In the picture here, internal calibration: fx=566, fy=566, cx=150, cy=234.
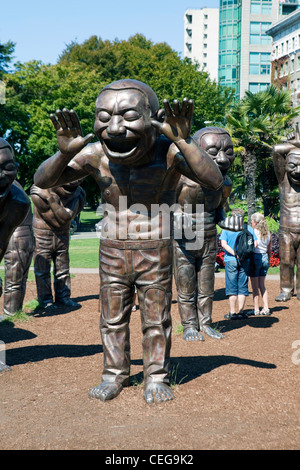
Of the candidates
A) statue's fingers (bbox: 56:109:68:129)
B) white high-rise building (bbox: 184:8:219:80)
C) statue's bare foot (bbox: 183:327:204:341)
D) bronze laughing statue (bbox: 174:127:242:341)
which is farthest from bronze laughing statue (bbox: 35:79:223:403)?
white high-rise building (bbox: 184:8:219:80)

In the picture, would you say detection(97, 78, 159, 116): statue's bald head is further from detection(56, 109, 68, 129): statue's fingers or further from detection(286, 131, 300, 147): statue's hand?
detection(286, 131, 300, 147): statue's hand

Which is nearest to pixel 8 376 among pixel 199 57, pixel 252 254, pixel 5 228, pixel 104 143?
pixel 5 228

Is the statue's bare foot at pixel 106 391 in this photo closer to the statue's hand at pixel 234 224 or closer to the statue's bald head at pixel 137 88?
the statue's bald head at pixel 137 88

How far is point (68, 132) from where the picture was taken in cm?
425

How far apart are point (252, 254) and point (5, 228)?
4234 millimetres

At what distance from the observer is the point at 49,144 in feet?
97.6

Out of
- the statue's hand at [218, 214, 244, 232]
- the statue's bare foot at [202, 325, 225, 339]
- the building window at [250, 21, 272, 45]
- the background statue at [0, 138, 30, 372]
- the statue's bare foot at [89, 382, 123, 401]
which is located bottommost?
the statue's bare foot at [202, 325, 225, 339]

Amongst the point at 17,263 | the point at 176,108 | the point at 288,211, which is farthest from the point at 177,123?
the point at 288,211

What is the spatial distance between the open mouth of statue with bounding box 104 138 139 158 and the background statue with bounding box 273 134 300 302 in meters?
5.70

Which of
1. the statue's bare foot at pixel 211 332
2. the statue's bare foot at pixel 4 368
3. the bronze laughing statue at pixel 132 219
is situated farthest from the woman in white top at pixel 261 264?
the statue's bare foot at pixel 4 368

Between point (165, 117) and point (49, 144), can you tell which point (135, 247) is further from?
point (49, 144)

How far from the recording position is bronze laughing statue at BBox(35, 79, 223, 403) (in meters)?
4.25

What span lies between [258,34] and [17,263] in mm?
63541

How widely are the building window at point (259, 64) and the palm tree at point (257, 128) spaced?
4626 centimetres
